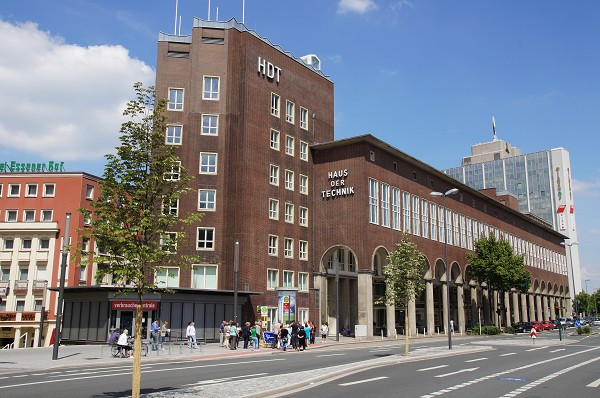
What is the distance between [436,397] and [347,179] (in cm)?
4421

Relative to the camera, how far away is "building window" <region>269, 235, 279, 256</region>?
177ft

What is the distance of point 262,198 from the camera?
53.7 metres

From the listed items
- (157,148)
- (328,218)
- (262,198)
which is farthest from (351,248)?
(157,148)

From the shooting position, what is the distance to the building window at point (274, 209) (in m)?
54.8

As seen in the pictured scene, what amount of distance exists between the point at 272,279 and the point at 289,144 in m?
14.7

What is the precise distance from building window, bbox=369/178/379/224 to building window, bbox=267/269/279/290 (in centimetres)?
1145

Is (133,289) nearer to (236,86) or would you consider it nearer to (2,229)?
(236,86)

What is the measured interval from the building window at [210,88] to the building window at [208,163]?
18.5 ft

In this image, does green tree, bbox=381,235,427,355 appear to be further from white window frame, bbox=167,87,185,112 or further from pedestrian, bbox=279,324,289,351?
white window frame, bbox=167,87,185,112

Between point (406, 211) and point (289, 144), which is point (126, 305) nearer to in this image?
point (289, 144)

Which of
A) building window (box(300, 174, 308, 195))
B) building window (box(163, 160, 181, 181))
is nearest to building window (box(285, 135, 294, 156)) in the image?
building window (box(300, 174, 308, 195))

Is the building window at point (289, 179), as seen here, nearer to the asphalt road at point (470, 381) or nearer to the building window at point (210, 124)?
the building window at point (210, 124)

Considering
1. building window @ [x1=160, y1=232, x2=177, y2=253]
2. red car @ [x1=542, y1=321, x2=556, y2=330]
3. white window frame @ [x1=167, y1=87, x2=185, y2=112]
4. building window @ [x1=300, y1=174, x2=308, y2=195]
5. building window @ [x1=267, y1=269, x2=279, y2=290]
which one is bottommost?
red car @ [x1=542, y1=321, x2=556, y2=330]

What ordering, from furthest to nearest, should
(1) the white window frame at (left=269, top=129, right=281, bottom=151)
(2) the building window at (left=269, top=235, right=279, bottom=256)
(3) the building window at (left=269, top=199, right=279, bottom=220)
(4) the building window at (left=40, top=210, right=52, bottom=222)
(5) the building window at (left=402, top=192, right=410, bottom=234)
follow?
(4) the building window at (left=40, top=210, right=52, bottom=222), (5) the building window at (left=402, top=192, right=410, bottom=234), (1) the white window frame at (left=269, top=129, right=281, bottom=151), (3) the building window at (left=269, top=199, right=279, bottom=220), (2) the building window at (left=269, top=235, right=279, bottom=256)
